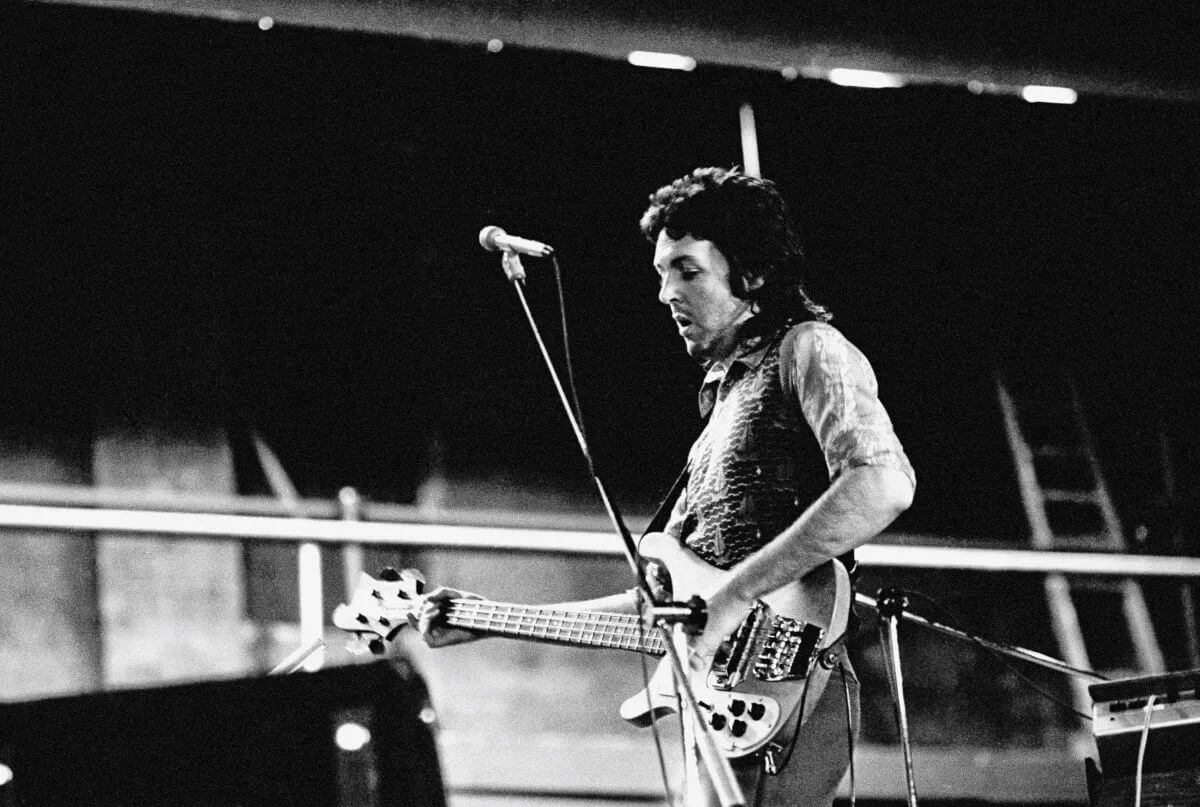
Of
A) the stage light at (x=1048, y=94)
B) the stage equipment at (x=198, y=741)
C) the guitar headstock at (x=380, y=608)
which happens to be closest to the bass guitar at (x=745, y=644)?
the guitar headstock at (x=380, y=608)

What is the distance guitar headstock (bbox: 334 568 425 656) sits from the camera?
3.03m

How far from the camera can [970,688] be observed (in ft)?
18.4

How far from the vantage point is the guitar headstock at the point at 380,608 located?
9.94 ft

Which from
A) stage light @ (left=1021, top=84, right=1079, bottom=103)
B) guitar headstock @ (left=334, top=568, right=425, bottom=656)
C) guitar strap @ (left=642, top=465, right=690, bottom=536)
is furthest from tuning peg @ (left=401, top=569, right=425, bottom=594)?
stage light @ (left=1021, top=84, right=1079, bottom=103)

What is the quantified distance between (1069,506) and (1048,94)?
1.73 metres

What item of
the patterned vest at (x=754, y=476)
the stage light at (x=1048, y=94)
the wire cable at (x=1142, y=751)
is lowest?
the wire cable at (x=1142, y=751)

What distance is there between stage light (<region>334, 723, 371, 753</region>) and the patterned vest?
1.40 meters

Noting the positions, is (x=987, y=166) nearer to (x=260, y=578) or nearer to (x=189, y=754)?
(x=260, y=578)

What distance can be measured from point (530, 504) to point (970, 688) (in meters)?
1.94

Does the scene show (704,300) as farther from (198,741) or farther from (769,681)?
(198,741)

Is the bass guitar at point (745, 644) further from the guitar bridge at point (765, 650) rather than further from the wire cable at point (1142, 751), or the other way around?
the wire cable at point (1142, 751)

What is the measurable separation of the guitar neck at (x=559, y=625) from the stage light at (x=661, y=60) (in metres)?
2.62

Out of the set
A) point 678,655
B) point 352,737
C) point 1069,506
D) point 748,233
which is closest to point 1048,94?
point 1069,506

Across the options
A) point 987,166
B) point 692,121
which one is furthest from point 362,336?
point 987,166
